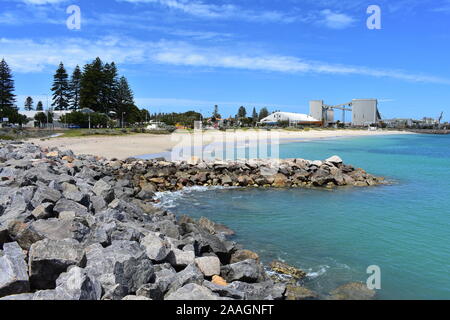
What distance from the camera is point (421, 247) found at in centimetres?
956

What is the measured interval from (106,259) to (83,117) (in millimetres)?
61993

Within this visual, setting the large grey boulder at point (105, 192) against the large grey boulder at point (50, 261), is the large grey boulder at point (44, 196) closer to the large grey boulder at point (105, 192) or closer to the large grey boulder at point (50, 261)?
the large grey boulder at point (105, 192)

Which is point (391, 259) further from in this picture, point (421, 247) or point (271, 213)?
point (271, 213)

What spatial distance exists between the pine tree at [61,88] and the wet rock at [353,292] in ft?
260

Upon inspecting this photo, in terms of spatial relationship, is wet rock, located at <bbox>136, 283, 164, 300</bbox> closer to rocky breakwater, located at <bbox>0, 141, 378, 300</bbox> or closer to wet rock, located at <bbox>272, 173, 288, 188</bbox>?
rocky breakwater, located at <bbox>0, 141, 378, 300</bbox>

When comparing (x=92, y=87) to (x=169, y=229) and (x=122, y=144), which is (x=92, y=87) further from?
(x=169, y=229)

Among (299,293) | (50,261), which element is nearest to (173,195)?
(299,293)

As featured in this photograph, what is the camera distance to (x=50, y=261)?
466 cm

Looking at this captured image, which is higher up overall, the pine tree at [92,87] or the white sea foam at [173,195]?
the pine tree at [92,87]

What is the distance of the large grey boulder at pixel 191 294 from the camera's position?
449 centimetres

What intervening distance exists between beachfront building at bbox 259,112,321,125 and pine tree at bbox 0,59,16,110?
91.2m

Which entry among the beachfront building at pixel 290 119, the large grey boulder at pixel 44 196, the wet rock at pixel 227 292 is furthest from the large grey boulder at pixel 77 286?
the beachfront building at pixel 290 119
